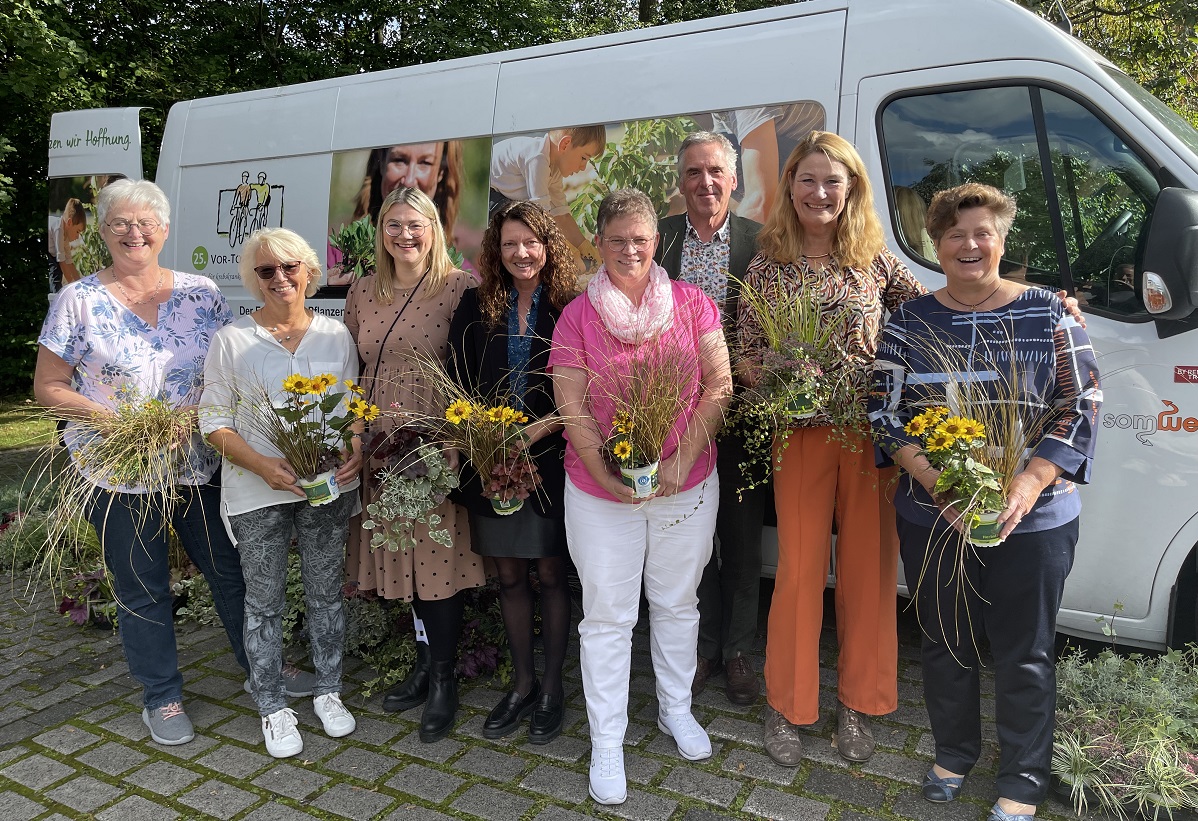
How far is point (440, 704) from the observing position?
11.1ft

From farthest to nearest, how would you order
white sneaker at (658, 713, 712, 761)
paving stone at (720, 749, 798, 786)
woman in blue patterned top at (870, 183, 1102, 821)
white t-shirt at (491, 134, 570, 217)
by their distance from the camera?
white t-shirt at (491, 134, 570, 217) → white sneaker at (658, 713, 712, 761) → paving stone at (720, 749, 798, 786) → woman in blue patterned top at (870, 183, 1102, 821)

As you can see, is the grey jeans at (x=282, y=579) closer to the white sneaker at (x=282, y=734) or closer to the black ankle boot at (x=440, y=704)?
the white sneaker at (x=282, y=734)

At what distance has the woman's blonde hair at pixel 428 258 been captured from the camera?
325cm

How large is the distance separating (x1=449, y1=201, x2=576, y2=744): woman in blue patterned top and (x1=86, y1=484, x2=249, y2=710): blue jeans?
1.06m

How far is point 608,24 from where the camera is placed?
1376 centimetres

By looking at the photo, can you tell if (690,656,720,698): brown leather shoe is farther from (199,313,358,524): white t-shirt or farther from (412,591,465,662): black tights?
(199,313,358,524): white t-shirt

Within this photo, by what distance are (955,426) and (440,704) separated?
2162 mm

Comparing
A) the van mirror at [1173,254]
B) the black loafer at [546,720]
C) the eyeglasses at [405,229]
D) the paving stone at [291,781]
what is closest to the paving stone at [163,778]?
the paving stone at [291,781]

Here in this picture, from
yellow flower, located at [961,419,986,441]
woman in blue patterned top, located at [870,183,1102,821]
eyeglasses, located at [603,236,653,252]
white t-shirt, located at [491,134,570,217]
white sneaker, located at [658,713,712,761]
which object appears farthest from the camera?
white t-shirt, located at [491,134,570,217]

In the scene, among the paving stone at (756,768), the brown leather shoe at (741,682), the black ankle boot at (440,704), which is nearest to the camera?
the paving stone at (756,768)

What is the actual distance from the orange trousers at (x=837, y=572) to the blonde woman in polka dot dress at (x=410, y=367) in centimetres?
119

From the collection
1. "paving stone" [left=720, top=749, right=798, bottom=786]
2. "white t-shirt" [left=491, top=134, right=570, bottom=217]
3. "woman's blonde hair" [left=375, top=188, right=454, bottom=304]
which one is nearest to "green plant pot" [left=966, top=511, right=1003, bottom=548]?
"paving stone" [left=720, top=749, right=798, bottom=786]

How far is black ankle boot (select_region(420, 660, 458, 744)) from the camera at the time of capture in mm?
3342

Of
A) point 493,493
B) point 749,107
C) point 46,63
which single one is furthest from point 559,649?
point 46,63
